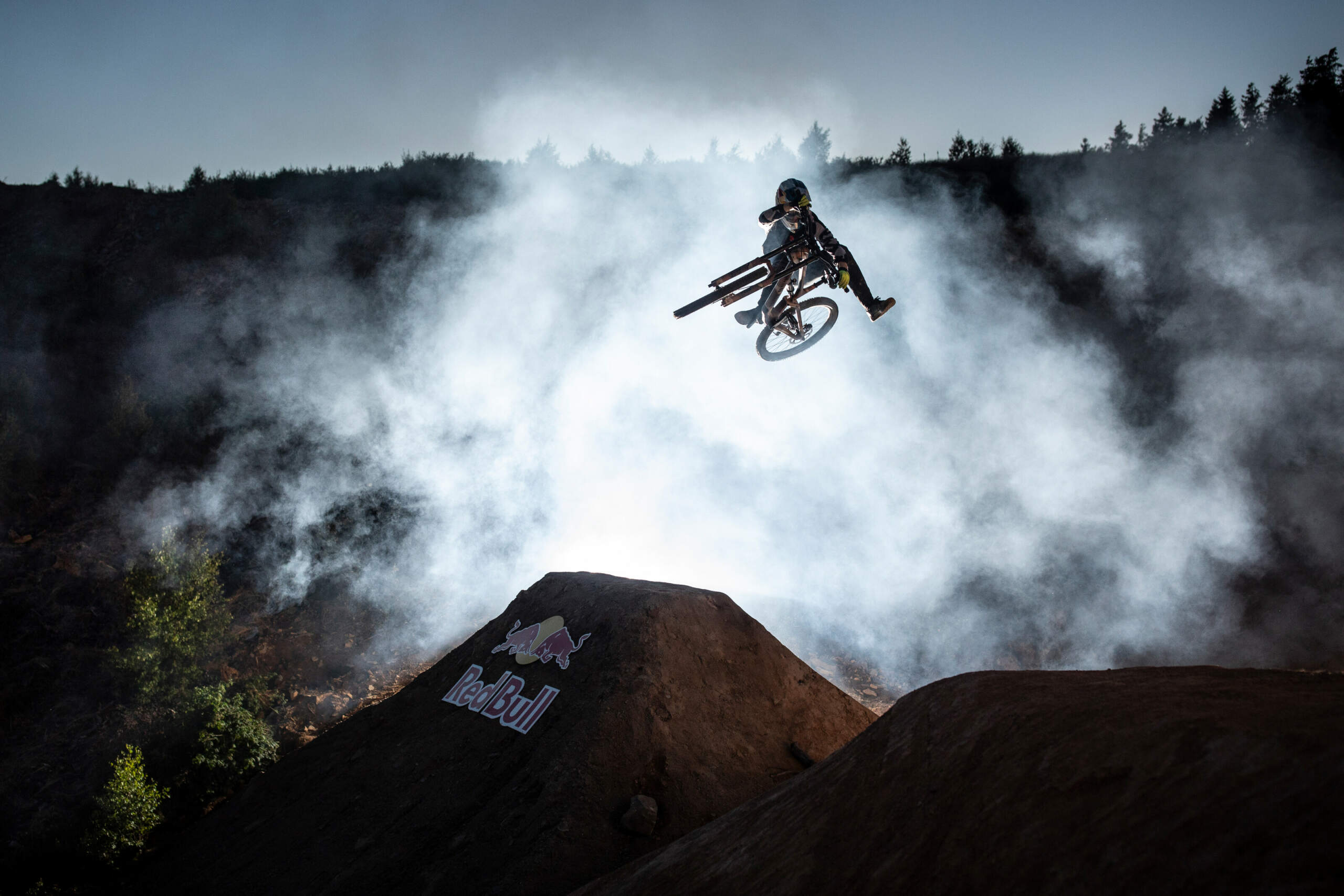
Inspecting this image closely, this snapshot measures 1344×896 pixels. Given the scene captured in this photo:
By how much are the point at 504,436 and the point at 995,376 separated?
17.9 meters

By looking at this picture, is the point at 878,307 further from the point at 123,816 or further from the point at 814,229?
the point at 123,816

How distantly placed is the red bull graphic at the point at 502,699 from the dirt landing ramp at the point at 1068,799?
140 inches

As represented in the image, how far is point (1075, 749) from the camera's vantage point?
3074 millimetres

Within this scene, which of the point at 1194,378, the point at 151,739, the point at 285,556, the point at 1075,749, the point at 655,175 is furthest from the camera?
the point at 655,175

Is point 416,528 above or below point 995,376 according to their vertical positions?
below

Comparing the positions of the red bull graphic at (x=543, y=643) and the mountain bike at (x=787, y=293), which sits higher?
the mountain bike at (x=787, y=293)

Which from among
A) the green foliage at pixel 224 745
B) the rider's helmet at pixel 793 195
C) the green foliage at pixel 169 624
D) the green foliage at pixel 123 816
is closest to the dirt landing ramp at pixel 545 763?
the green foliage at pixel 123 816

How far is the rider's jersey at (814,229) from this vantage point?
302 inches

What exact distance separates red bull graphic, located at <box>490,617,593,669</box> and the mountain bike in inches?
197

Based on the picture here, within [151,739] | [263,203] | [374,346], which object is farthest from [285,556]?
[263,203]

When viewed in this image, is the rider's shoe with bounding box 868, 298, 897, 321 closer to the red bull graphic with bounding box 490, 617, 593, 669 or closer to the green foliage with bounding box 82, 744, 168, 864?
the red bull graphic with bounding box 490, 617, 593, 669

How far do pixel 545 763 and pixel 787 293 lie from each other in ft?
21.2

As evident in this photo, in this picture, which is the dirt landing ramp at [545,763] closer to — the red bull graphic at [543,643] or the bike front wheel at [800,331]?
the red bull graphic at [543,643]

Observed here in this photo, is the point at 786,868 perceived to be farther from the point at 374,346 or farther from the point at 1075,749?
the point at 374,346
